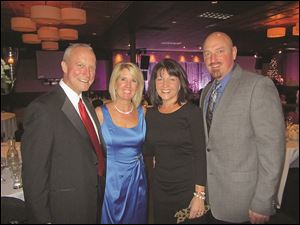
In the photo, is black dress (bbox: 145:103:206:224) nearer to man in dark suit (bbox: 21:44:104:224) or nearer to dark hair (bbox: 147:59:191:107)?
dark hair (bbox: 147:59:191:107)

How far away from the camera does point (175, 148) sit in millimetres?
2236

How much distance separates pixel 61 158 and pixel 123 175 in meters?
0.68

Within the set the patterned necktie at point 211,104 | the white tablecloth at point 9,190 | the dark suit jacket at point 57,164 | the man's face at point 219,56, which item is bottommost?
the white tablecloth at point 9,190

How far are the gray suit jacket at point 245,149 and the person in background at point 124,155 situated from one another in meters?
0.60

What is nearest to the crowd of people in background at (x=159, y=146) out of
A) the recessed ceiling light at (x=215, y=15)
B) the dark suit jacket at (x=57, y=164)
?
the dark suit jacket at (x=57, y=164)

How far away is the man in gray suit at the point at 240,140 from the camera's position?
1.83 metres

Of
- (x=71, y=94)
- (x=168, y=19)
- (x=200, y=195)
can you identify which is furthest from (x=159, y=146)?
(x=168, y=19)

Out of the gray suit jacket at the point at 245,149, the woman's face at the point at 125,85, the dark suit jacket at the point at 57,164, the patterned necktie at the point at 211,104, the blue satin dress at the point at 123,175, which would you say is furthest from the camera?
the woman's face at the point at 125,85

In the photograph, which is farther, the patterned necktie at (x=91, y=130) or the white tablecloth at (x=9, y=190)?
the white tablecloth at (x=9, y=190)

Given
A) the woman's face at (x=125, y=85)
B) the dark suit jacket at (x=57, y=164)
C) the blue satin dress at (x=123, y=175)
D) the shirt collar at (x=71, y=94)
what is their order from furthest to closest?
the woman's face at (x=125, y=85), the blue satin dress at (x=123, y=175), the shirt collar at (x=71, y=94), the dark suit jacket at (x=57, y=164)

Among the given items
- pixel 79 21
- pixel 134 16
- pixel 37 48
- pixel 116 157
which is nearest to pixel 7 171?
pixel 116 157

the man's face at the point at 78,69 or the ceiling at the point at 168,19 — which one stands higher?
the ceiling at the point at 168,19

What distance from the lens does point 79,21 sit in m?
6.27

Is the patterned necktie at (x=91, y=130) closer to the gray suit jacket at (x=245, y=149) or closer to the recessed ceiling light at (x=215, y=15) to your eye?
the gray suit jacket at (x=245, y=149)
